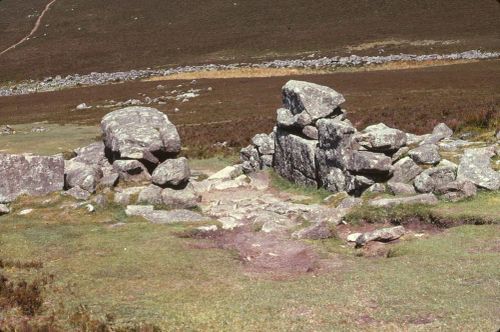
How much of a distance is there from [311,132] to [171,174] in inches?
367

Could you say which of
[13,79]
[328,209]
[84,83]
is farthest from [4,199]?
[13,79]

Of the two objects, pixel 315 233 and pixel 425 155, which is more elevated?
pixel 425 155

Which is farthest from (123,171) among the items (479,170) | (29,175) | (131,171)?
(479,170)

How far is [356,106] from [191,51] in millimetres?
85941

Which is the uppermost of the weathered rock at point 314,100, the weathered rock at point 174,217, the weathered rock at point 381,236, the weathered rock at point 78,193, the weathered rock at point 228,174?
the weathered rock at point 314,100

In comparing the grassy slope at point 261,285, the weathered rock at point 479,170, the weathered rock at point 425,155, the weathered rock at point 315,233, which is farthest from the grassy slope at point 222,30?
the grassy slope at point 261,285

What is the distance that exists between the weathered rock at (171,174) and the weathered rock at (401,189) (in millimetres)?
12295

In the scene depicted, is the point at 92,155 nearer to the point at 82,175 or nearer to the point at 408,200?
the point at 82,175

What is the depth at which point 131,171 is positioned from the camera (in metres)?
34.2

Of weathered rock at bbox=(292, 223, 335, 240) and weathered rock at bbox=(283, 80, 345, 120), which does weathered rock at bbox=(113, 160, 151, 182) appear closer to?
weathered rock at bbox=(283, 80, 345, 120)

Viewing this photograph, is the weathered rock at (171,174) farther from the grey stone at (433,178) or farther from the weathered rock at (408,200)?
the grey stone at (433,178)

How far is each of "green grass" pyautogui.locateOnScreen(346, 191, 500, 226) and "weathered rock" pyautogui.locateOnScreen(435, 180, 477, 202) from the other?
32cm

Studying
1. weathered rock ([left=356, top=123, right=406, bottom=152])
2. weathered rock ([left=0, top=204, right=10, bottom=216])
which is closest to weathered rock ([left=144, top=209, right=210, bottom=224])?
weathered rock ([left=0, top=204, right=10, bottom=216])

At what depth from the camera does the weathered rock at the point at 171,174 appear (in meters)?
32.0
